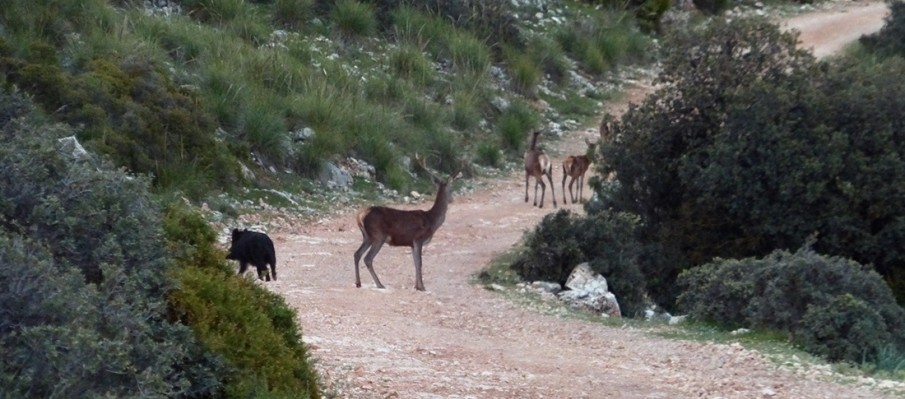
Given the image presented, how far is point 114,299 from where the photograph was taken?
6363 millimetres

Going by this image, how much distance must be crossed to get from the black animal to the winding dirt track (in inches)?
15.7

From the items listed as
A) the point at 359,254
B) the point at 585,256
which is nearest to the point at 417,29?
the point at 585,256

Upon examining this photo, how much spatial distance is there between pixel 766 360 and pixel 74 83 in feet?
37.2

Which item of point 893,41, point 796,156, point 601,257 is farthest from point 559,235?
point 893,41

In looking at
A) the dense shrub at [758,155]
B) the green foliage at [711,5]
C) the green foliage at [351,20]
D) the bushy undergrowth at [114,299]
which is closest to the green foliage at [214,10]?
the green foliage at [351,20]

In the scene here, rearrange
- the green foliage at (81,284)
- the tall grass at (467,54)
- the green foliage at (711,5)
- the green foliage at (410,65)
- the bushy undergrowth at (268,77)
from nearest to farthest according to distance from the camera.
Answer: the green foliage at (81,284), the bushy undergrowth at (268,77), the green foliage at (410,65), the tall grass at (467,54), the green foliage at (711,5)

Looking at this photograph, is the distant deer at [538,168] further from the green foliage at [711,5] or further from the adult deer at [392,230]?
the green foliage at [711,5]

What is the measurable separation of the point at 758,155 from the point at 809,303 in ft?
19.6

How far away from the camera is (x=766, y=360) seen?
11523 mm

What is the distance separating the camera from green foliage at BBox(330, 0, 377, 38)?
96.1 ft

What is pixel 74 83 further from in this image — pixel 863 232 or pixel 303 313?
pixel 863 232

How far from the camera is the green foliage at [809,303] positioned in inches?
483

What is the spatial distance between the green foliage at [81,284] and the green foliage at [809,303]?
22.8ft

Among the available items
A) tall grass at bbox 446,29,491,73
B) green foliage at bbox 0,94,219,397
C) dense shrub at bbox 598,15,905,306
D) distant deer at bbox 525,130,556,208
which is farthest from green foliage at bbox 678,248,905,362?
tall grass at bbox 446,29,491,73
